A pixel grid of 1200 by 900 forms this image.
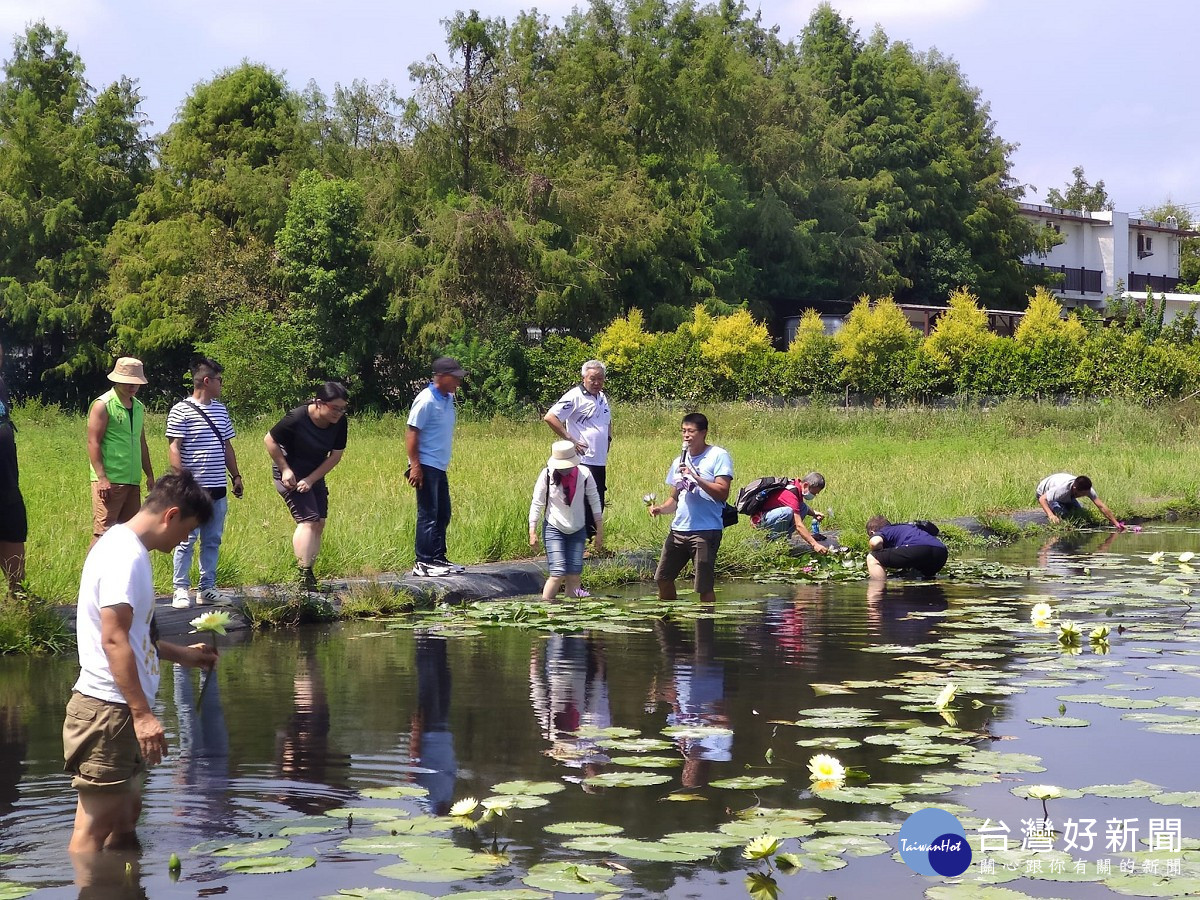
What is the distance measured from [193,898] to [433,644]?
5621mm

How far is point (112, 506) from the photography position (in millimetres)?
10484

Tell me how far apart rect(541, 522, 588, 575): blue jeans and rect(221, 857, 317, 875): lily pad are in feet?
22.1

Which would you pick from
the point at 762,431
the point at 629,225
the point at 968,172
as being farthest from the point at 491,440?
the point at 968,172

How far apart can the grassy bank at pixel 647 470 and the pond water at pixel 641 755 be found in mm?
2523

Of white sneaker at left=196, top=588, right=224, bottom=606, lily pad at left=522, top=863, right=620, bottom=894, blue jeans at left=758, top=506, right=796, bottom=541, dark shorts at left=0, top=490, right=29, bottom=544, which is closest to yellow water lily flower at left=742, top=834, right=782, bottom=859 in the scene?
lily pad at left=522, top=863, right=620, bottom=894

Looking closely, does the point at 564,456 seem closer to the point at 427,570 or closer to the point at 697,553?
the point at 697,553

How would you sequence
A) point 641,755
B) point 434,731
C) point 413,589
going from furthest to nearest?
1. point 413,589
2. point 434,731
3. point 641,755

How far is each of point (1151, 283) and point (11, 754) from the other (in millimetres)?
91318

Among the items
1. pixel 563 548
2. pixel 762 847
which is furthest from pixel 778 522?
pixel 762 847

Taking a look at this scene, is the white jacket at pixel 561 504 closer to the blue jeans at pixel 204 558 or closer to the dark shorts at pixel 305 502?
the dark shorts at pixel 305 502

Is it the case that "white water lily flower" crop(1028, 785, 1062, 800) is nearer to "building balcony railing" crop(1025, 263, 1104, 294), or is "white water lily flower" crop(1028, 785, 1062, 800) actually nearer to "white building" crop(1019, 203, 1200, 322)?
"white building" crop(1019, 203, 1200, 322)

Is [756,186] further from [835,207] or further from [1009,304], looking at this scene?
[1009,304]

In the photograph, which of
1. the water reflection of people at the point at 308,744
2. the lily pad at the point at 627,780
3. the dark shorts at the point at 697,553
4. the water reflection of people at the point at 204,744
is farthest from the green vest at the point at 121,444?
the lily pad at the point at 627,780

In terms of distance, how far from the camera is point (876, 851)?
5270 millimetres
